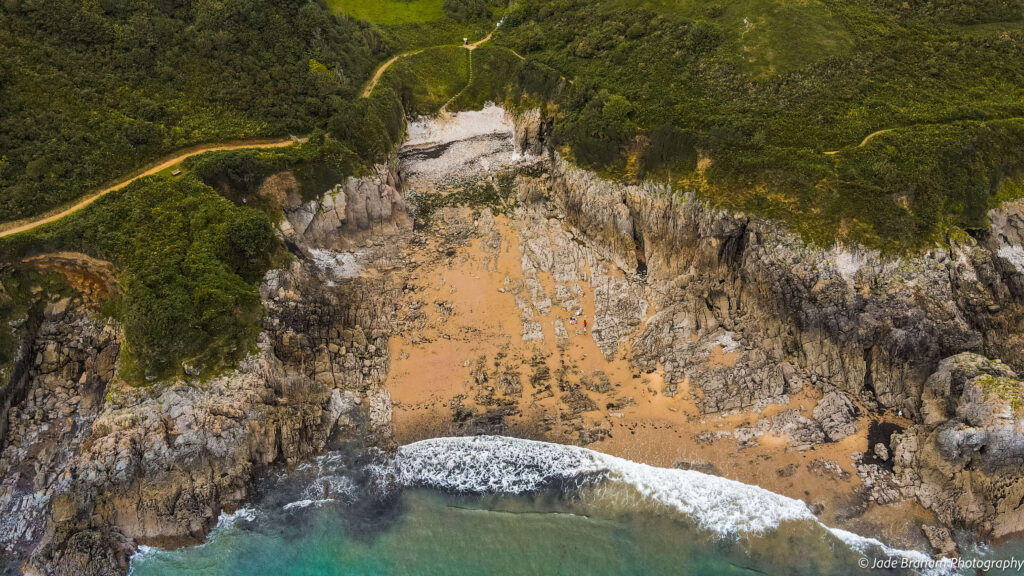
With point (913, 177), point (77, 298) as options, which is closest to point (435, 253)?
point (77, 298)

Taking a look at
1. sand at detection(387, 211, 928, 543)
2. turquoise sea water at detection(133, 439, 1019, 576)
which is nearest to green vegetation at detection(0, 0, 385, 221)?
sand at detection(387, 211, 928, 543)

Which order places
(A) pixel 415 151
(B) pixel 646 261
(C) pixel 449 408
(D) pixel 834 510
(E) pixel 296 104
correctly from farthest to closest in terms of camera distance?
(A) pixel 415 151, (E) pixel 296 104, (B) pixel 646 261, (C) pixel 449 408, (D) pixel 834 510

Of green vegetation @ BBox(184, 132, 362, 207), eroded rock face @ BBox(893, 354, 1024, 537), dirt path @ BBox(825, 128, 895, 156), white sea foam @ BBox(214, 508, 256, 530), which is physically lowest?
eroded rock face @ BBox(893, 354, 1024, 537)

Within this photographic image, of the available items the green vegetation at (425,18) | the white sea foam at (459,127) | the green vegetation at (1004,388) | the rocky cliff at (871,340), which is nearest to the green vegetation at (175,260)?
the white sea foam at (459,127)

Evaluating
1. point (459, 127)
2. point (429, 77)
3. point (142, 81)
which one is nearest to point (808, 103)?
point (459, 127)

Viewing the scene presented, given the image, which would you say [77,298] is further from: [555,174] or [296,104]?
[555,174]

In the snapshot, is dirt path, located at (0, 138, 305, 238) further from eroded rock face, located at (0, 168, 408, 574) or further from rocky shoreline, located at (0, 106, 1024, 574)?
eroded rock face, located at (0, 168, 408, 574)
